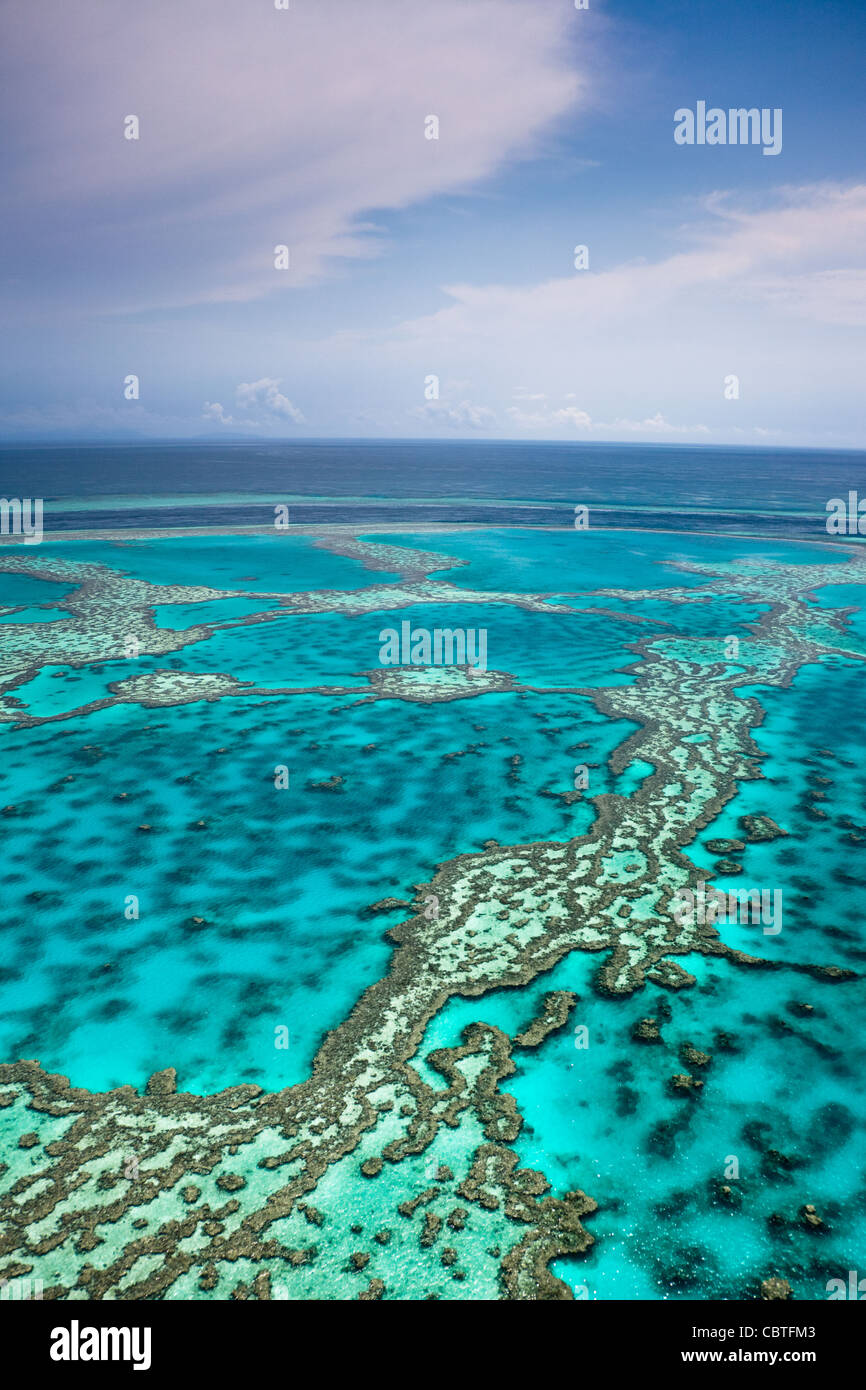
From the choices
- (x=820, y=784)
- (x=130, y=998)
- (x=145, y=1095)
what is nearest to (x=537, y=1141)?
(x=145, y=1095)

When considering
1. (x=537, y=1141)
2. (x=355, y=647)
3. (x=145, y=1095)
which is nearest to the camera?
(x=537, y=1141)

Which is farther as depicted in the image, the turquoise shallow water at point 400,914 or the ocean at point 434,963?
the turquoise shallow water at point 400,914

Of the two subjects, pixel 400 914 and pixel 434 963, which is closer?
pixel 434 963

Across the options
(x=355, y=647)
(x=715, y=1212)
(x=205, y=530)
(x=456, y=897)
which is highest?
(x=205, y=530)

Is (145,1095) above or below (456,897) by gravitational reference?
below

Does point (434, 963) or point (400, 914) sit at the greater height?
point (400, 914)

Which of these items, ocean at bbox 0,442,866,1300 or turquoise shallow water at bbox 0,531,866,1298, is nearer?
ocean at bbox 0,442,866,1300

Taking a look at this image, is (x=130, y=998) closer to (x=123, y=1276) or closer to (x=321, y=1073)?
(x=321, y=1073)
